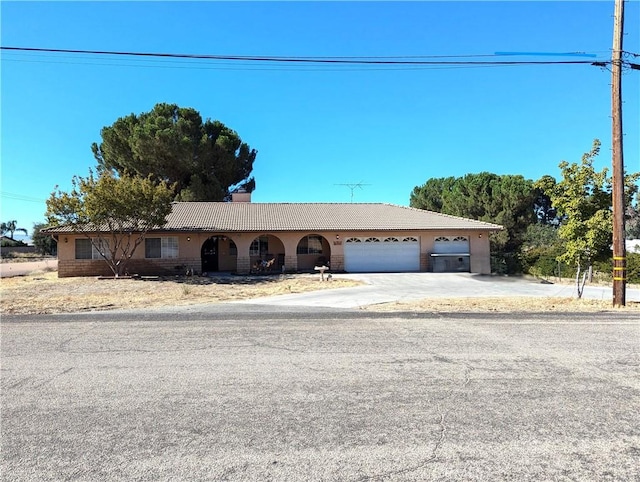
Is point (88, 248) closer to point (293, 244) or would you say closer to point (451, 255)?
point (293, 244)

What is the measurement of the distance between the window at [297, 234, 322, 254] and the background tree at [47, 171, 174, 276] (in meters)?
7.94

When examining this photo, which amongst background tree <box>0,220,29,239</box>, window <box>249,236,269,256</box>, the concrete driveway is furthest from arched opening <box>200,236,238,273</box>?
background tree <box>0,220,29,239</box>

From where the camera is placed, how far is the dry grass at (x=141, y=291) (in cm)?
1308

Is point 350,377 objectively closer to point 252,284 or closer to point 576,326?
point 576,326

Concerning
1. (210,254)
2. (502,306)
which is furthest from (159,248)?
(502,306)

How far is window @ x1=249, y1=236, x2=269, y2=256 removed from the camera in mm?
27286

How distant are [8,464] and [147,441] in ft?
→ 3.10

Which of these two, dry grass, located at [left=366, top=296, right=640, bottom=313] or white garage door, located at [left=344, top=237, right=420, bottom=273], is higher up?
white garage door, located at [left=344, top=237, right=420, bottom=273]

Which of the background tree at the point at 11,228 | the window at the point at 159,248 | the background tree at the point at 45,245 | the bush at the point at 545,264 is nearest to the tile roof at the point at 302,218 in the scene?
the window at the point at 159,248

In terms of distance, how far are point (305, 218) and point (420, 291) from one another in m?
12.1

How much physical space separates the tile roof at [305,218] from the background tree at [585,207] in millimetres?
12156

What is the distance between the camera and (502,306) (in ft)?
39.9

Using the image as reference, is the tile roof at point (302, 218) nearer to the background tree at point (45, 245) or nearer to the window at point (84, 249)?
the window at point (84, 249)

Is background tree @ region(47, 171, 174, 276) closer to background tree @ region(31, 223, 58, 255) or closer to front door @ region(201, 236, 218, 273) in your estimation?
front door @ region(201, 236, 218, 273)
